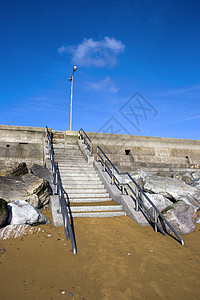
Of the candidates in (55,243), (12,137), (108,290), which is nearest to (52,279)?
(108,290)

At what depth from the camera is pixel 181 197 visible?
27.0 feet

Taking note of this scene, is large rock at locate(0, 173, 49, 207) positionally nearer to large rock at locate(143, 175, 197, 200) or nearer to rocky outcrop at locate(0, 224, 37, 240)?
rocky outcrop at locate(0, 224, 37, 240)

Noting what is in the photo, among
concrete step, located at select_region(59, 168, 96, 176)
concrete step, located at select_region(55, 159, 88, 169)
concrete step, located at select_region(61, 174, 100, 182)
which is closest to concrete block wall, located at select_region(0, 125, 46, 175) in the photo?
concrete step, located at select_region(55, 159, 88, 169)

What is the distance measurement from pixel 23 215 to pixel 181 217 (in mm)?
4256

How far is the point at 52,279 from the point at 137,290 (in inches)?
50.1

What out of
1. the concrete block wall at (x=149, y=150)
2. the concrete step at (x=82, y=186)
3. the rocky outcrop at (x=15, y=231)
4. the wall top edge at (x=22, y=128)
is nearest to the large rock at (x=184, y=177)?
the concrete block wall at (x=149, y=150)

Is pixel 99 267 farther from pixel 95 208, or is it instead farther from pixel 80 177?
pixel 80 177

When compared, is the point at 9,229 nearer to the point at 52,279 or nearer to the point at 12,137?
the point at 52,279

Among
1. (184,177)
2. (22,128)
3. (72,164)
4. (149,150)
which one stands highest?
(22,128)

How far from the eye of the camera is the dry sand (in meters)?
2.84

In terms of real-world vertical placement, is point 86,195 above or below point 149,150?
below

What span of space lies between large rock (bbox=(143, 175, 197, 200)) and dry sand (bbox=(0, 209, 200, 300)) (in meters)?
3.43

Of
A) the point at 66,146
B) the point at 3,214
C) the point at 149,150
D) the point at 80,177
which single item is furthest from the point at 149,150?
the point at 3,214

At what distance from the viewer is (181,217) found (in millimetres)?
5758
